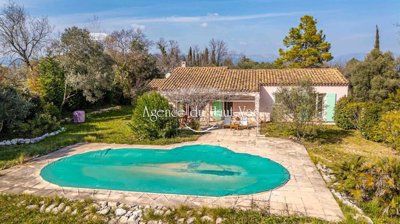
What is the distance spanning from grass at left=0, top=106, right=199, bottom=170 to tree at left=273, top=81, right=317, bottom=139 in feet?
18.7

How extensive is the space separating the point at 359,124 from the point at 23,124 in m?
21.6

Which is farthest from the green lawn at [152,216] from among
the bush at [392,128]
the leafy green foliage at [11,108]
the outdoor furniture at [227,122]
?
the outdoor furniture at [227,122]

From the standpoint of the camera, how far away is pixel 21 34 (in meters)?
27.4

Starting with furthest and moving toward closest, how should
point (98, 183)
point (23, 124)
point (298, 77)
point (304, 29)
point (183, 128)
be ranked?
point (304, 29) < point (298, 77) < point (183, 128) < point (23, 124) < point (98, 183)

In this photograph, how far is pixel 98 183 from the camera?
34.8 ft

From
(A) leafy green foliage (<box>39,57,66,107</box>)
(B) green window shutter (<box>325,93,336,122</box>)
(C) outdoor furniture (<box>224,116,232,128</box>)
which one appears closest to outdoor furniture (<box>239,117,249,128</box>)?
(C) outdoor furniture (<box>224,116,232,128</box>)

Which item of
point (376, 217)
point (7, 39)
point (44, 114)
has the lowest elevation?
point (376, 217)

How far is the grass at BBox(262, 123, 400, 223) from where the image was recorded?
1298 centimetres

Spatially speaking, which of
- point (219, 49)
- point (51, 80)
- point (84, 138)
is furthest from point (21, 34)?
point (219, 49)

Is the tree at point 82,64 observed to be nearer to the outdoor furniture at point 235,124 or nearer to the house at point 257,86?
the house at point 257,86

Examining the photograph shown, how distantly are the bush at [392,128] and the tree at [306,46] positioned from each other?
2602 cm

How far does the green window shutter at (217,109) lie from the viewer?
2379 centimetres

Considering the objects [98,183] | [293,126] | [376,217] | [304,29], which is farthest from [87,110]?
[304,29]

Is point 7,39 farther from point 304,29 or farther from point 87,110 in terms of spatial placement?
point 304,29
